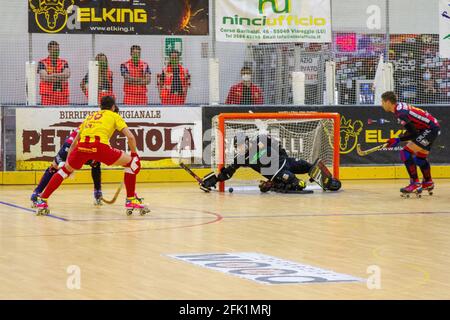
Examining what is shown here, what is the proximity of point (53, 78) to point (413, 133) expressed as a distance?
24.5 ft

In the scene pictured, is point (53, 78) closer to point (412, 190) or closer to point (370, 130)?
point (370, 130)

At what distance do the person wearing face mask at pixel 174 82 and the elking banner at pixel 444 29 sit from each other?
18.1 ft

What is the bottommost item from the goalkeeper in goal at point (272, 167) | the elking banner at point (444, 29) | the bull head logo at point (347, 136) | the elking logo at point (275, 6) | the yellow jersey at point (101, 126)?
the goalkeeper in goal at point (272, 167)

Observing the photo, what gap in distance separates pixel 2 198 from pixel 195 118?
5221mm

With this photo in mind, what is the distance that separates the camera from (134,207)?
582 inches

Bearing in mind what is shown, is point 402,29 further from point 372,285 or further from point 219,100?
point 372,285

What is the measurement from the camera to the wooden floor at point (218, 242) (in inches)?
345

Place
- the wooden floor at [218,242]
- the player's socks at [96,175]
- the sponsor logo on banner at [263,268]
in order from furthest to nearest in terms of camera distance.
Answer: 1. the player's socks at [96,175]
2. the sponsor logo on banner at [263,268]
3. the wooden floor at [218,242]

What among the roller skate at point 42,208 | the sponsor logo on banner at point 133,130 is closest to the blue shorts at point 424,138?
the sponsor logo on banner at point 133,130

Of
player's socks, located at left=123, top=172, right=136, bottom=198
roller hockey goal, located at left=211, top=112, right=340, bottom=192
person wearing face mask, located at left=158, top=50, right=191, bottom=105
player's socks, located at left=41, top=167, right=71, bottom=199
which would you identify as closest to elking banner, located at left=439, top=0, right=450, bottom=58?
roller hockey goal, located at left=211, top=112, right=340, bottom=192

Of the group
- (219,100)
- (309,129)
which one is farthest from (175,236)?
(219,100)

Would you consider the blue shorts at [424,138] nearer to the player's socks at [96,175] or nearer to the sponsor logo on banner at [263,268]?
the player's socks at [96,175]

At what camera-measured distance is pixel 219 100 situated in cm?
2203

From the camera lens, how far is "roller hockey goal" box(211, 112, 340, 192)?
19.9m
